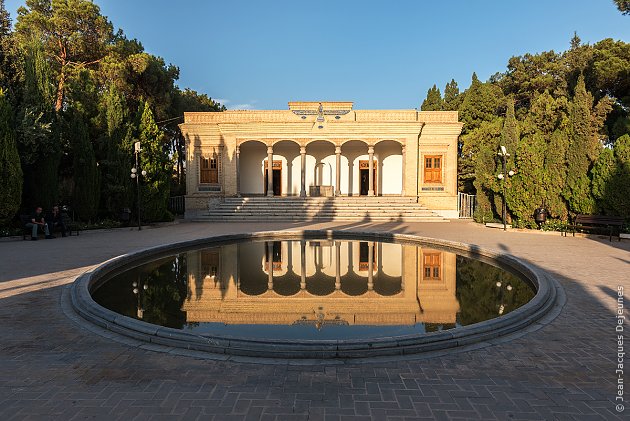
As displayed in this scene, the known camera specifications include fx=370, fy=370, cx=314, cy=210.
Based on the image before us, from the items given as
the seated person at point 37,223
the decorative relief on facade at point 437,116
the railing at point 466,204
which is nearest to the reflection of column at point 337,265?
the seated person at point 37,223

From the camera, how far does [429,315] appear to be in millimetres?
5922

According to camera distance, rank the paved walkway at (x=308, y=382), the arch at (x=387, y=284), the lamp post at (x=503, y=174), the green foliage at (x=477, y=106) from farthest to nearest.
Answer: the green foliage at (x=477, y=106) → the lamp post at (x=503, y=174) → the arch at (x=387, y=284) → the paved walkway at (x=308, y=382)

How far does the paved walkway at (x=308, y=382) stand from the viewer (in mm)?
3115

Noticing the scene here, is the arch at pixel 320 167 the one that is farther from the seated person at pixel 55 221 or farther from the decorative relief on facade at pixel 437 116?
the seated person at pixel 55 221

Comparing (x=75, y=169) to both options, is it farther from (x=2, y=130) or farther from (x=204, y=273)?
(x=204, y=273)

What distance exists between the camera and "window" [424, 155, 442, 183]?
82.8 feet

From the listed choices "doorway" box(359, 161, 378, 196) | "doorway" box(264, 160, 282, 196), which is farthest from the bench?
"doorway" box(264, 160, 282, 196)

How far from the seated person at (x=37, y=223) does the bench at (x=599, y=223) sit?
20452mm

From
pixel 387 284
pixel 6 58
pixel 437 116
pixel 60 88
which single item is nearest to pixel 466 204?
pixel 437 116

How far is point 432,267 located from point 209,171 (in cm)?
1979

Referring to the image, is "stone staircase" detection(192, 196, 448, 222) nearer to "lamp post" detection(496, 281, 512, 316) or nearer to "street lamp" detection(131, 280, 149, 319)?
"street lamp" detection(131, 280, 149, 319)

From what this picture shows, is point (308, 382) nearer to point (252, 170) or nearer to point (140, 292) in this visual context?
point (140, 292)

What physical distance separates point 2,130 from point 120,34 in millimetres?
17869

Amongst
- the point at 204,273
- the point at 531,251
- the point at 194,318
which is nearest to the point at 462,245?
the point at 531,251
